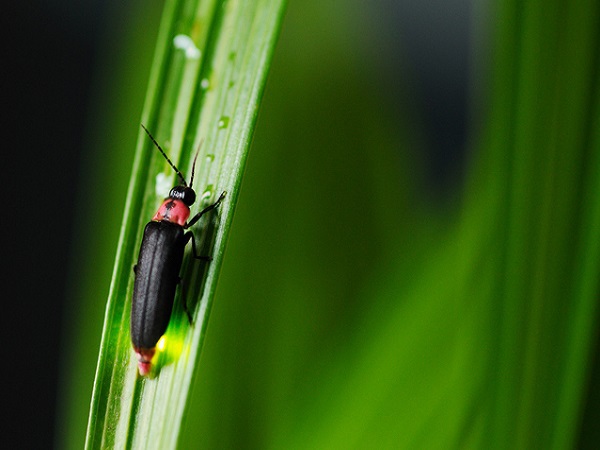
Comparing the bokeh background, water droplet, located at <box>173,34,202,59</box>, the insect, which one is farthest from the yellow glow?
water droplet, located at <box>173,34,202,59</box>

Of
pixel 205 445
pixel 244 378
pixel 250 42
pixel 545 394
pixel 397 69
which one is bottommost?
pixel 205 445

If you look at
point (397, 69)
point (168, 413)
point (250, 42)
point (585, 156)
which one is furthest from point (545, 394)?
point (397, 69)

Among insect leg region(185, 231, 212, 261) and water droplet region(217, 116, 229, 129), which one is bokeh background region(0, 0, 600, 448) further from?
water droplet region(217, 116, 229, 129)

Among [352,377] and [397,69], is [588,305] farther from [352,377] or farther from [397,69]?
[397,69]

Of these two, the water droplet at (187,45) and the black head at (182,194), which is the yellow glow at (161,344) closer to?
the black head at (182,194)

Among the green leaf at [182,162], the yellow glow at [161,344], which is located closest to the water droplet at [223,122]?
the green leaf at [182,162]

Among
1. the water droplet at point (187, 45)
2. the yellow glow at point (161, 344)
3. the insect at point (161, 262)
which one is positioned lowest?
the yellow glow at point (161, 344)

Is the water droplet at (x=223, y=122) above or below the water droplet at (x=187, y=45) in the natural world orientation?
below
